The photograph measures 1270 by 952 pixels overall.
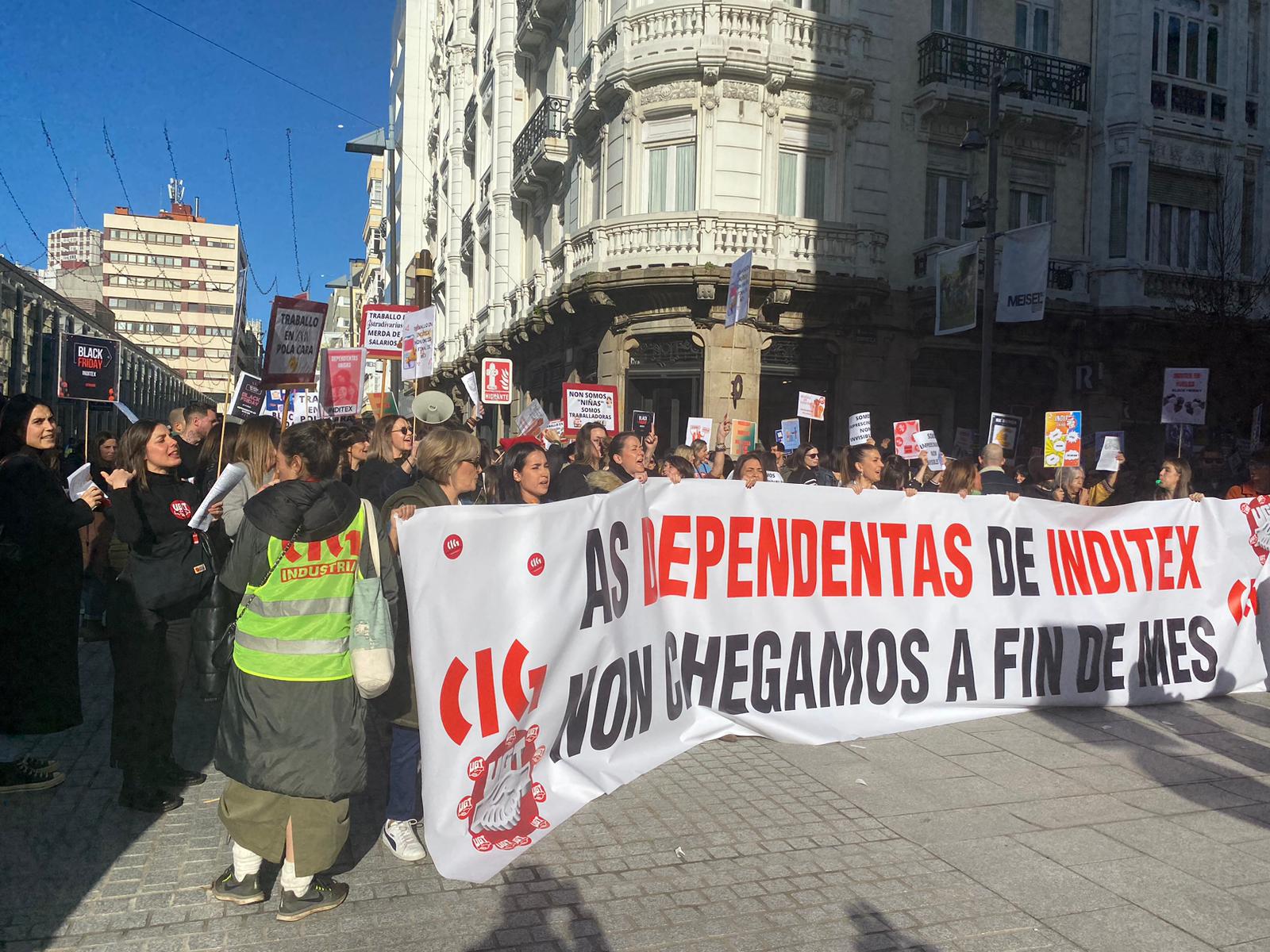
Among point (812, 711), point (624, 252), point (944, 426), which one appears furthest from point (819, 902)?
point (944, 426)

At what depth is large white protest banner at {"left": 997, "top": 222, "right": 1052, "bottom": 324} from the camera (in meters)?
15.8

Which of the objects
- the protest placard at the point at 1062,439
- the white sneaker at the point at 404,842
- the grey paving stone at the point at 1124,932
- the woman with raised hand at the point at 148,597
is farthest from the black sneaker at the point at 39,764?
the protest placard at the point at 1062,439

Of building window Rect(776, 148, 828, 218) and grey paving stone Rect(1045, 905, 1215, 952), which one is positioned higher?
building window Rect(776, 148, 828, 218)

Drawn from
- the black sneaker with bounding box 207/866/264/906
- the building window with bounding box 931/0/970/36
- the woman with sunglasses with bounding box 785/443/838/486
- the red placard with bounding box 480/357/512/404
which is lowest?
the black sneaker with bounding box 207/866/264/906

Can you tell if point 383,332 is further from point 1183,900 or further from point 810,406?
point 1183,900

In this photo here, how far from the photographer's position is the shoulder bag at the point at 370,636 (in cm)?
378

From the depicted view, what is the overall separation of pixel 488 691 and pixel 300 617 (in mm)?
842

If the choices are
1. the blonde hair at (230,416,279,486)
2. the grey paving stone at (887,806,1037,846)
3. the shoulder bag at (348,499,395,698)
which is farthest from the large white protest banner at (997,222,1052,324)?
the shoulder bag at (348,499,395,698)

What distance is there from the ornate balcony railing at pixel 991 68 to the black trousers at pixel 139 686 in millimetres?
19125

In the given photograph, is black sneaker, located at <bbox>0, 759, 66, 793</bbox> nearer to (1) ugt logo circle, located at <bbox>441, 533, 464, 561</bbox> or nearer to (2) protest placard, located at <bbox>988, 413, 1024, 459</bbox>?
(1) ugt logo circle, located at <bbox>441, 533, 464, 561</bbox>

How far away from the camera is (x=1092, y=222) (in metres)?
22.3

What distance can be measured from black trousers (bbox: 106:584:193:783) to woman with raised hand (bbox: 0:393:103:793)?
1.19 feet

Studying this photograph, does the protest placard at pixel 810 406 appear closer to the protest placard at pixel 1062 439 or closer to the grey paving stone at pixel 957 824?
the protest placard at pixel 1062 439

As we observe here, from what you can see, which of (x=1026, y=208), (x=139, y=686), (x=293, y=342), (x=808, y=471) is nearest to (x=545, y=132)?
(x=1026, y=208)
